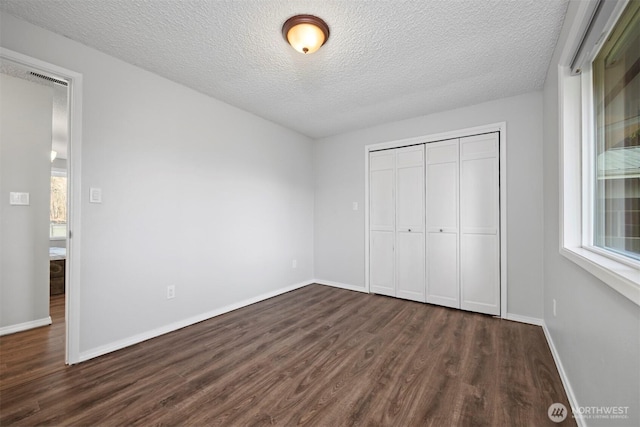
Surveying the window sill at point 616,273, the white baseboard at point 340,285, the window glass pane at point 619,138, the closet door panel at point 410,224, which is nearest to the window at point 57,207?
the white baseboard at point 340,285

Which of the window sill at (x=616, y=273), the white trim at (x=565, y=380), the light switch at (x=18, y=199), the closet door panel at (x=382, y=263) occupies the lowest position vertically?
A: the white trim at (x=565, y=380)

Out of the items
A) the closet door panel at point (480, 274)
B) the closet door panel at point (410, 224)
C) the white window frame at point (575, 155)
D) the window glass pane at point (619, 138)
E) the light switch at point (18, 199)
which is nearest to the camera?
the window glass pane at point (619, 138)

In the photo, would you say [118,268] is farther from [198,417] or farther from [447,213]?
[447,213]

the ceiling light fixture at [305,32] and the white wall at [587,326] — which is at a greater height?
the ceiling light fixture at [305,32]

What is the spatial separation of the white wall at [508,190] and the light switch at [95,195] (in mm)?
2941

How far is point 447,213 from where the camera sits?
3.29 m

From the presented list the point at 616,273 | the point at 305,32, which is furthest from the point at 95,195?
the point at 616,273

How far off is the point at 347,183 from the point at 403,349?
8.32ft

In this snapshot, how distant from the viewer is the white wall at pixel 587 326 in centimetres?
93

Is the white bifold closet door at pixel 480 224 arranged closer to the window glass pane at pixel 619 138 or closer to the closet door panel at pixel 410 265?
the closet door panel at pixel 410 265

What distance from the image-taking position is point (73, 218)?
202 centimetres

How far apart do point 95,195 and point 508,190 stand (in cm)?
400

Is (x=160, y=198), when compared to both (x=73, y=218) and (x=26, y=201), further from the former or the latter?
(x=26, y=201)

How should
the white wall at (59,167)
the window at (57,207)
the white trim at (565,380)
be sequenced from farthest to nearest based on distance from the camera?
1. the window at (57,207)
2. the white wall at (59,167)
3. the white trim at (565,380)
